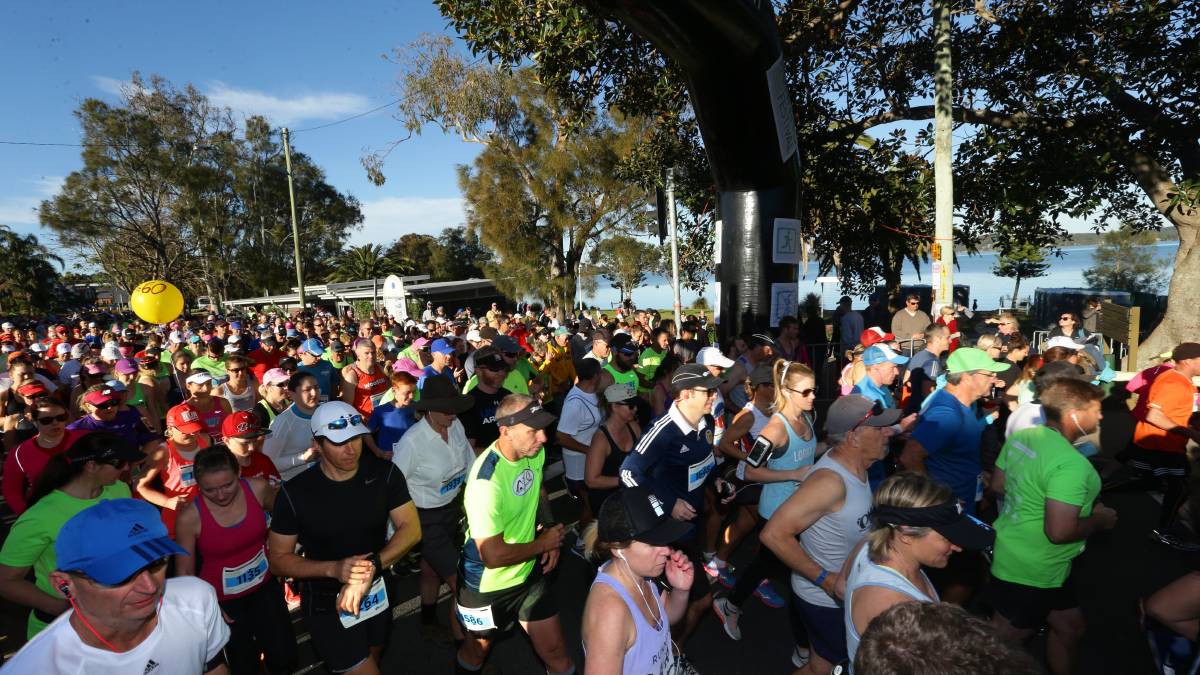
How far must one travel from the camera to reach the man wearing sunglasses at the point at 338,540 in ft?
9.62

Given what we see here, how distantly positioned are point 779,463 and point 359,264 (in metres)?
56.9

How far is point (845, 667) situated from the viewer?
2.73m

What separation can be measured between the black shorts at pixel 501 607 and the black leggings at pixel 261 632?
3.33 feet

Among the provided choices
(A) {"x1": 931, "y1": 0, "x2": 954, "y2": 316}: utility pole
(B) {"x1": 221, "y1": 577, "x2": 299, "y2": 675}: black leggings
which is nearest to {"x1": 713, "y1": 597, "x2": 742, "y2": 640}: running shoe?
(B) {"x1": 221, "y1": 577, "x2": 299, "y2": 675}: black leggings

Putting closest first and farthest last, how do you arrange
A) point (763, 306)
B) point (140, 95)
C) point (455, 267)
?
point (763, 306)
point (140, 95)
point (455, 267)

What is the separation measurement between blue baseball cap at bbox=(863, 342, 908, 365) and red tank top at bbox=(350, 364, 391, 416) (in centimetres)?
476

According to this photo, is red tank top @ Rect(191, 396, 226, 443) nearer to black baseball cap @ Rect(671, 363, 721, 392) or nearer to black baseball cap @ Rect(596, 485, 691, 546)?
black baseball cap @ Rect(671, 363, 721, 392)

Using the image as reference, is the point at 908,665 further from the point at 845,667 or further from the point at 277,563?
the point at 277,563

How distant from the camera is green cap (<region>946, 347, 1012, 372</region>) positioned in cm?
412

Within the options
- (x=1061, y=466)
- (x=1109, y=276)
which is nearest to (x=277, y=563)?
(x=1061, y=466)

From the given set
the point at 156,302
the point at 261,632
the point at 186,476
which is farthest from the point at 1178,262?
the point at 156,302

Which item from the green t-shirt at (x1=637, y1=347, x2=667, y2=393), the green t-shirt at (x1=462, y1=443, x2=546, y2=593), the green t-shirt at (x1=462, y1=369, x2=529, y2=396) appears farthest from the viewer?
the green t-shirt at (x1=637, y1=347, x2=667, y2=393)

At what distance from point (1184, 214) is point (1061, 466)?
10944 millimetres

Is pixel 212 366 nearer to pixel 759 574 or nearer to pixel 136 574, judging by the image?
pixel 136 574
